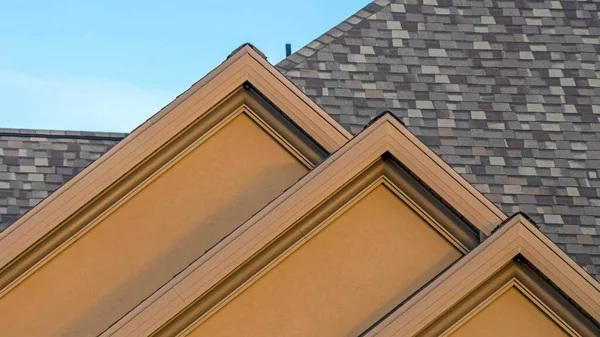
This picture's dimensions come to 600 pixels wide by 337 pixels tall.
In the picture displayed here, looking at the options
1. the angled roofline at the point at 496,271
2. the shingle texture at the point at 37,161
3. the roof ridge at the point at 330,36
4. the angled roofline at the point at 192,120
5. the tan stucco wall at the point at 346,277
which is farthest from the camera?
the roof ridge at the point at 330,36

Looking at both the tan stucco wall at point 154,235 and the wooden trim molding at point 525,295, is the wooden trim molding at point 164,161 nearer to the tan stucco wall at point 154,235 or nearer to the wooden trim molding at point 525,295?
the tan stucco wall at point 154,235

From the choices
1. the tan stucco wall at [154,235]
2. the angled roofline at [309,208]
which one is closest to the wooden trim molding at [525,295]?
the angled roofline at [309,208]

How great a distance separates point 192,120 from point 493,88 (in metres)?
5.96

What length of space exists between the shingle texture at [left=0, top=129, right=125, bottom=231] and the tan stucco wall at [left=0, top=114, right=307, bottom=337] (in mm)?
4314

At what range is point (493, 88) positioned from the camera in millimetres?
16844

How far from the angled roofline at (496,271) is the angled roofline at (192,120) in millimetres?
2146

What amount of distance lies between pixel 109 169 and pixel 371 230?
2.60m

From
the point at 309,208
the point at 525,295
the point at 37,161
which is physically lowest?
the point at 525,295

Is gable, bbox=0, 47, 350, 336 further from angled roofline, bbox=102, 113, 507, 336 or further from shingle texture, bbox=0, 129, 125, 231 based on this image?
shingle texture, bbox=0, 129, 125, 231

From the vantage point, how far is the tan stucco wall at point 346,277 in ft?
35.6

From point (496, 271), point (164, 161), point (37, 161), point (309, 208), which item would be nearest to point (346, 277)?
point (309, 208)

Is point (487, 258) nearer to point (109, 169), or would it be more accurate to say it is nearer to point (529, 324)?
point (529, 324)

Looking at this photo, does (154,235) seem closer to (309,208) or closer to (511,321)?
(309,208)

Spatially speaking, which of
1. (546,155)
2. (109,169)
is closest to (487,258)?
(109,169)
